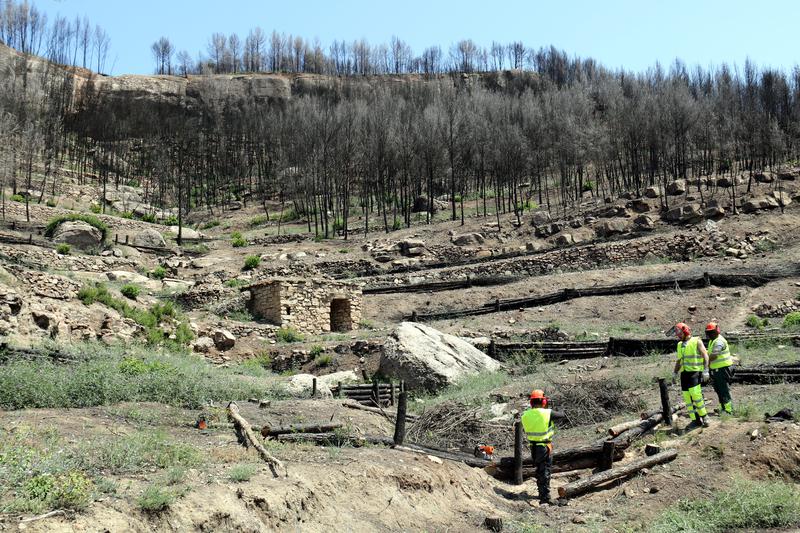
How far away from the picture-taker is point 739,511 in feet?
30.1

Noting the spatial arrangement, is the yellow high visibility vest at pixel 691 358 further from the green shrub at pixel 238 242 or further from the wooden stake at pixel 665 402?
the green shrub at pixel 238 242

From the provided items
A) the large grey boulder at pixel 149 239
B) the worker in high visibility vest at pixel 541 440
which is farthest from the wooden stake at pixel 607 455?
the large grey boulder at pixel 149 239

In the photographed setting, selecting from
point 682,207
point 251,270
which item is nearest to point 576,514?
point 251,270

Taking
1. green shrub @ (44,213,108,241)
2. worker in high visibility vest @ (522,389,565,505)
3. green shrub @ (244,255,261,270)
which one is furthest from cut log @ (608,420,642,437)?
green shrub @ (44,213,108,241)

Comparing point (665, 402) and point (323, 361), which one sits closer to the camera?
point (665, 402)

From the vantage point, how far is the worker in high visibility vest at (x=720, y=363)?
11938 millimetres

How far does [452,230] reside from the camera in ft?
147

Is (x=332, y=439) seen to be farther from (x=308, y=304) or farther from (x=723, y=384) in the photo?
(x=308, y=304)

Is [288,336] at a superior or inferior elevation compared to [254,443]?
inferior

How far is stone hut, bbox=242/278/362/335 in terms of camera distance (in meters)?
26.2

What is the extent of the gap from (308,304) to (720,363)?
17115 millimetres

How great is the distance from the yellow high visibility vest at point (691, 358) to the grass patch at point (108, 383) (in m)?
8.32

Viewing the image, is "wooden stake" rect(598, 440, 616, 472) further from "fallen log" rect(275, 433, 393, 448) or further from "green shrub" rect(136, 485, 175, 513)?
"green shrub" rect(136, 485, 175, 513)

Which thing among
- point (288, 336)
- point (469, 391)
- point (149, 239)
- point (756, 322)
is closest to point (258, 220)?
point (149, 239)
